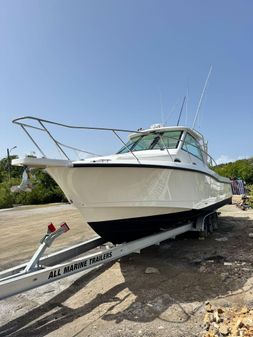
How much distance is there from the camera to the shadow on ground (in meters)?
3.24

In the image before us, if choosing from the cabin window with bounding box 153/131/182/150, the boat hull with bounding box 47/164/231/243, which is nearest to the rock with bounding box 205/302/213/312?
the boat hull with bounding box 47/164/231/243

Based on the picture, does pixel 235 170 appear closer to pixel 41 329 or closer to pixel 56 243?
pixel 56 243

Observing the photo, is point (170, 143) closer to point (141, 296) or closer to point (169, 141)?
point (169, 141)

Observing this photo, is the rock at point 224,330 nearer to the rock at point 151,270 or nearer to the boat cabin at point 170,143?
the rock at point 151,270

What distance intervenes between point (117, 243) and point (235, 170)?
25250 mm

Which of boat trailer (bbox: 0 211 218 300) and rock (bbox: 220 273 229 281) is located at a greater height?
boat trailer (bbox: 0 211 218 300)

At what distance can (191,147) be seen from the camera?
624 cm

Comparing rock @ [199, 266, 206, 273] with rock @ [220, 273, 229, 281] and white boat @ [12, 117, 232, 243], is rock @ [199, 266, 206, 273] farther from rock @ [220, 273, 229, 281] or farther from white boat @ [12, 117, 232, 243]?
white boat @ [12, 117, 232, 243]

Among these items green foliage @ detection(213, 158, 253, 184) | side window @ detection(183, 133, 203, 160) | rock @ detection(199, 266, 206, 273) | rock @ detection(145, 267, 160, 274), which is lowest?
rock @ detection(199, 266, 206, 273)

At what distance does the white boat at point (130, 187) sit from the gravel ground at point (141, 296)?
2.12ft

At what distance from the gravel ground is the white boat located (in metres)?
0.65

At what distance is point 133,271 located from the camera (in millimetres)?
4656

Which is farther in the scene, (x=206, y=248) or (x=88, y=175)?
(x=206, y=248)

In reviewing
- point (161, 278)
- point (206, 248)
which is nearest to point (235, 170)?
point (206, 248)
